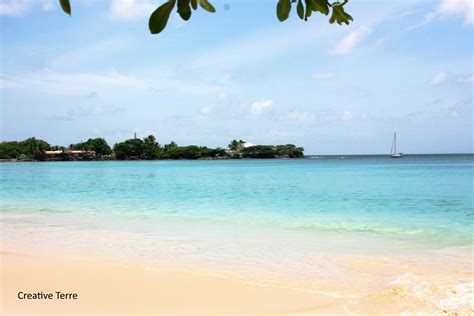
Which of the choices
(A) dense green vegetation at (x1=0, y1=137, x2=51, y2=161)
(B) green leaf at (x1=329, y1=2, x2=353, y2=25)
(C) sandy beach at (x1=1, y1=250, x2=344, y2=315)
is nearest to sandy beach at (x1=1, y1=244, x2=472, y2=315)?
(C) sandy beach at (x1=1, y1=250, x2=344, y2=315)

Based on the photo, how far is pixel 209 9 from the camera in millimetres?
1163

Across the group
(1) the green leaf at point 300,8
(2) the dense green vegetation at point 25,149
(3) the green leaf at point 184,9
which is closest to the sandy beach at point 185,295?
(1) the green leaf at point 300,8

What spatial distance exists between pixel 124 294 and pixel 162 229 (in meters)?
5.72

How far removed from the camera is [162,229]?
37.6ft

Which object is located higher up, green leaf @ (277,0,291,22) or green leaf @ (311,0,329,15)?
green leaf @ (311,0,329,15)

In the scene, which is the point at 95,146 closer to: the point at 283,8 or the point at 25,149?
the point at 25,149

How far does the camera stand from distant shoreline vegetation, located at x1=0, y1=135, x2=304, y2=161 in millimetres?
124938

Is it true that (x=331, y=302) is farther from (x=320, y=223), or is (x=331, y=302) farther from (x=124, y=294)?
(x=320, y=223)

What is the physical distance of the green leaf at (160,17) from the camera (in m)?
1.09

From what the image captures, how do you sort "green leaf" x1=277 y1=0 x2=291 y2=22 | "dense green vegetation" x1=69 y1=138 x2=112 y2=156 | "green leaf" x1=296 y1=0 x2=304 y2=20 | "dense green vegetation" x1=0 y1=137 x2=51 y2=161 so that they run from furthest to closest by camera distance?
"dense green vegetation" x1=69 y1=138 x2=112 y2=156, "dense green vegetation" x1=0 y1=137 x2=51 y2=161, "green leaf" x1=296 y1=0 x2=304 y2=20, "green leaf" x1=277 y1=0 x2=291 y2=22

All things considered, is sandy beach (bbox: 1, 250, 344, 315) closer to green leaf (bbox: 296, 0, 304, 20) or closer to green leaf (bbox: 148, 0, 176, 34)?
green leaf (bbox: 296, 0, 304, 20)

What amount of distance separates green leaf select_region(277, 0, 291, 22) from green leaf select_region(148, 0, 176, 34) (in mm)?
352

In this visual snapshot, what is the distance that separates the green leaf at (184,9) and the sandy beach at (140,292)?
177 inches

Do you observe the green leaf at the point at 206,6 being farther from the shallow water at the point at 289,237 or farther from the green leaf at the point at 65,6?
the shallow water at the point at 289,237
